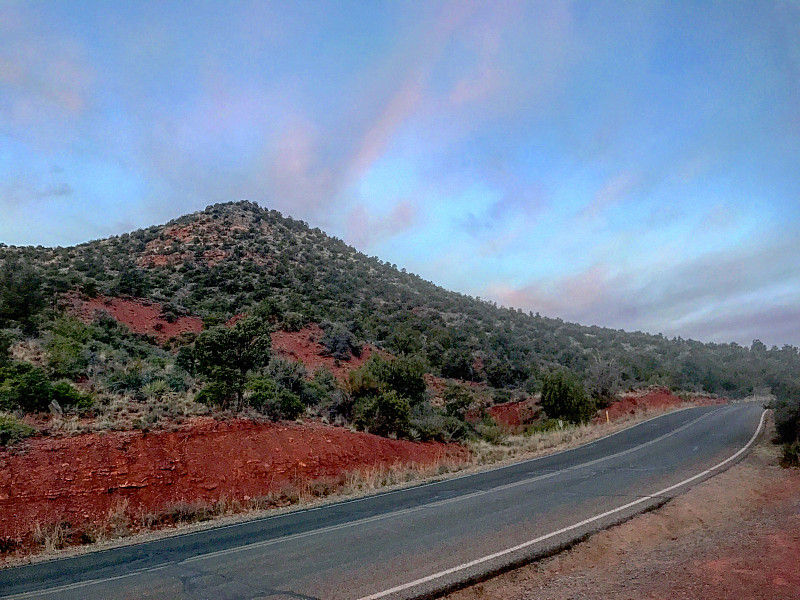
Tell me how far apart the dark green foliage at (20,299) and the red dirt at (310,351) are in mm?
12825

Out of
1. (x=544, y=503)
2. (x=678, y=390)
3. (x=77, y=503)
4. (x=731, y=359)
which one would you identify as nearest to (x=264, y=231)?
(x=678, y=390)

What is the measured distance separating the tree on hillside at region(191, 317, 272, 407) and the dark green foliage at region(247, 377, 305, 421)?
23.9 inches

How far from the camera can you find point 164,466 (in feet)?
47.5

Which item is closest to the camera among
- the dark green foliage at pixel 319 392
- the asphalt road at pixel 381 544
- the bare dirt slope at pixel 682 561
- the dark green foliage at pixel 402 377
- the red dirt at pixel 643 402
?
the bare dirt slope at pixel 682 561

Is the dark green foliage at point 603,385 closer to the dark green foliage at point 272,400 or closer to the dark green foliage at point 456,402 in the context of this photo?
the dark green foliage at point 456,402

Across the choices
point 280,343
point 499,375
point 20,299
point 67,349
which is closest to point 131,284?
point 20,299

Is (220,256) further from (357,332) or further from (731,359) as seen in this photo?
(731,359)

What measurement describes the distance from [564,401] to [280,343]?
18.6 metres

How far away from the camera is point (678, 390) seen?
149 feet

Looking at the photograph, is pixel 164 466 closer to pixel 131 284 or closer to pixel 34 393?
pixel 34 393

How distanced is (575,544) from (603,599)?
7.43ft

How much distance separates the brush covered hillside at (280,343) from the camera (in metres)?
19.0

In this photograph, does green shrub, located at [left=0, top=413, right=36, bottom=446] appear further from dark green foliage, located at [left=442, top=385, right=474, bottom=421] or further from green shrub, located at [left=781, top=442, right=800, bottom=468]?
green shrub, located at [left=781, top=442, right=800, bottom=468]

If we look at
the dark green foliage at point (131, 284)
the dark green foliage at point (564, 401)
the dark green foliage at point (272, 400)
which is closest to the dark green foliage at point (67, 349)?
the dark green foliage at point (272, 400)
